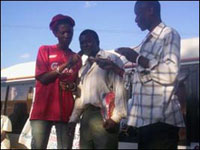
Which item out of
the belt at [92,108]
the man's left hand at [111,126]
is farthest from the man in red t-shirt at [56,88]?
the man's left hand at [111,126]

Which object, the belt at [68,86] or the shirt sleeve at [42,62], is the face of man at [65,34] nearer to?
the shirt sleeve at [42,62]

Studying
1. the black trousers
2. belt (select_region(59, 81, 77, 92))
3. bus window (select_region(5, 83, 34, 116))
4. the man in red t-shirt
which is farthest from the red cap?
bus window (select_region(5, 83, 34, 116))

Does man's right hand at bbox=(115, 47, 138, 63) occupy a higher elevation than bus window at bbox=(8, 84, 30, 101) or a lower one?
higher

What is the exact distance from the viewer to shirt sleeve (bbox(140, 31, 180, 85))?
2.05 metres

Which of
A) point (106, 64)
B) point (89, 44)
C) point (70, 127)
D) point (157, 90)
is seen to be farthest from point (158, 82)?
point (70, 127)

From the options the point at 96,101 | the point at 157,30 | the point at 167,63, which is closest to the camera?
the point at 167,63

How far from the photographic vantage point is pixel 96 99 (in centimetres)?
245

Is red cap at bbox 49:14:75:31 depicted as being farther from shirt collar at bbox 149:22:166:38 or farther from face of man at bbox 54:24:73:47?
shirt collar at bbox 149:22:166:38

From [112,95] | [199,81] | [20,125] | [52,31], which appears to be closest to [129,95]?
[112,95]

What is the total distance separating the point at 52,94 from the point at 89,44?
476mm

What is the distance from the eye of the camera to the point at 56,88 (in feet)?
8.81

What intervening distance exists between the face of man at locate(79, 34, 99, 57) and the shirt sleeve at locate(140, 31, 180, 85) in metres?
0.60

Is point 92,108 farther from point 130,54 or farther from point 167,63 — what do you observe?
point 167,63

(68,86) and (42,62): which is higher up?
(42,62)
